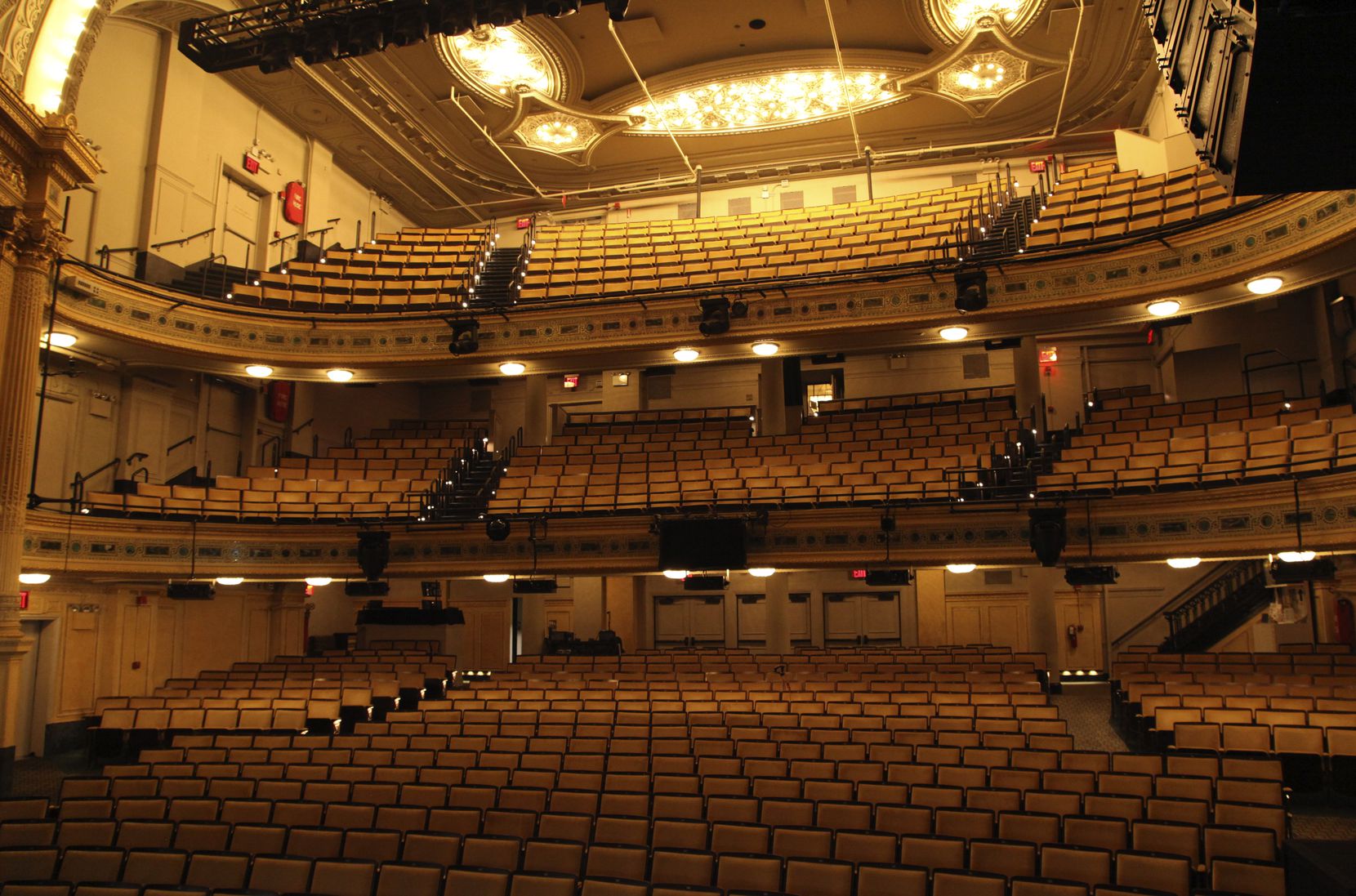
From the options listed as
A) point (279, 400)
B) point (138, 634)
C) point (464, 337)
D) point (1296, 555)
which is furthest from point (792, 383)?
point (138, 634)

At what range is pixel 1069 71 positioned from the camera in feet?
50.9

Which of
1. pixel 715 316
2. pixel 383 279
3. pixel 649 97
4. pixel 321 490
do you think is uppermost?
pixel 649 97

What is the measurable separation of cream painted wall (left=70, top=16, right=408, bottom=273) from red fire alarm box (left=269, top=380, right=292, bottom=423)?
89.4 inches

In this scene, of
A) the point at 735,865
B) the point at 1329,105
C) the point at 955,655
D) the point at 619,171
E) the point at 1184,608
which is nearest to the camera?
the point at 1329,105

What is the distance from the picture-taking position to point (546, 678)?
459 inches

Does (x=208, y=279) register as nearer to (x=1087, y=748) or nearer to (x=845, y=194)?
(x=845, y=194)

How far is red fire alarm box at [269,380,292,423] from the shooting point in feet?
55.1

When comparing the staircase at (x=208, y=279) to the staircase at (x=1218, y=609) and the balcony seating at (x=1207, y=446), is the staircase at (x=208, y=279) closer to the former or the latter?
the balcony seating at (x=1207, y=446)

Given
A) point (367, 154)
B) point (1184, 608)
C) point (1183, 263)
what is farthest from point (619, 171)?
point (1184, 608)

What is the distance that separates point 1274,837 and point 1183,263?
28.3 feet

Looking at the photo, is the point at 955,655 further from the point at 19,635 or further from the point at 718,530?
the point at 19,635

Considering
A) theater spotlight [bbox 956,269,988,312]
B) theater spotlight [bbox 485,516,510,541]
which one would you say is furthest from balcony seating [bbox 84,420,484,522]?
theater spotlight [bbox 956,269,988,312]

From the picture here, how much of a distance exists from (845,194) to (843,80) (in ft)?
10.7

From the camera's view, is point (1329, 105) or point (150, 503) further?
point (150, 503)
